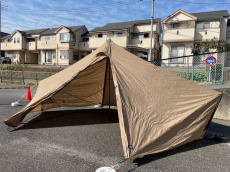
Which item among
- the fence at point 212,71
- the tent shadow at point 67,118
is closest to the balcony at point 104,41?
the fence at point 212,71

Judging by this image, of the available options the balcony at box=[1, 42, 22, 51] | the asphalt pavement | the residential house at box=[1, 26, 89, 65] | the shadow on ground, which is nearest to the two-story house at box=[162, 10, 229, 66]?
the shadow on ground

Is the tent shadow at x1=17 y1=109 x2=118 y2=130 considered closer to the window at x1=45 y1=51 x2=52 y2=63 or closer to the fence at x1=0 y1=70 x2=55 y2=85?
the fence at x1=0 y1=70 x2=55 y2=85

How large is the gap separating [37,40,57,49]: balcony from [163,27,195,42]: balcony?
1863 cm

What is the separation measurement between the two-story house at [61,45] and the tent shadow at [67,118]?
2381 cm

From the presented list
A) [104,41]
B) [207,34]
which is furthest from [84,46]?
[207,34]

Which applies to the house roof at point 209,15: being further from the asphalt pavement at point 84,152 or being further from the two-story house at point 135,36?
the asphalt pavement at point 84,152

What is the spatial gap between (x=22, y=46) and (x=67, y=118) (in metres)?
32.8

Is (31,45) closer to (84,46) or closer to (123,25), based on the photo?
(84,46)

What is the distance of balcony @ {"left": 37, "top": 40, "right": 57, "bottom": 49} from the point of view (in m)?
29.3

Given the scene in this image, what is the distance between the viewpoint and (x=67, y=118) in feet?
17.2

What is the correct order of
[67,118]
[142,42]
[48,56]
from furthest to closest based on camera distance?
[48,56]
[142,42]
[67,118]

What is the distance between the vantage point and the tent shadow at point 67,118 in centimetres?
461

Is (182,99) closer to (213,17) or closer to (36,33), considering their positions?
(213,17)

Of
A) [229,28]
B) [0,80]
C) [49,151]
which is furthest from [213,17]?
[0,80]
